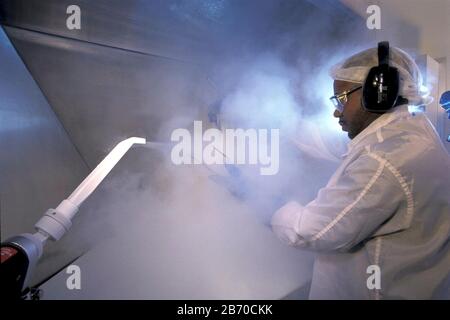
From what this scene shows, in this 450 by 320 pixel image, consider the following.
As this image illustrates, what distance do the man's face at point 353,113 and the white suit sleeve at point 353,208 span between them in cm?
16

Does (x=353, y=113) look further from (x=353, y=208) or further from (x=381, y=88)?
(x=353, y=208)

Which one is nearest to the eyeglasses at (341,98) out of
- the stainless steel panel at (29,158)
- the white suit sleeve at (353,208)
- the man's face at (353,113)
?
the man's face at (353,113)

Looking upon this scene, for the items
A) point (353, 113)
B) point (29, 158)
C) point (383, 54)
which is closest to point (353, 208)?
point (353, 113)

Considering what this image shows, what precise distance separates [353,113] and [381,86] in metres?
0.12

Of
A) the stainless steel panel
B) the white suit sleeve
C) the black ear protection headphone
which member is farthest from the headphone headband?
the stainless steel panel

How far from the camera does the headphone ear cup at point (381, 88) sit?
89 cm

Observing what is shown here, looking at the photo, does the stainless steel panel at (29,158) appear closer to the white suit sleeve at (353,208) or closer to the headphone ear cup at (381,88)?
the white suit sleeve at (353,208)

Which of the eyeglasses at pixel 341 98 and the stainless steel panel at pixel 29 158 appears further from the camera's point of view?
the eyeglasses at pixel 341 98

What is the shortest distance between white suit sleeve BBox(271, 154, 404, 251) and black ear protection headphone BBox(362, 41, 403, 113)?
5.6 inches

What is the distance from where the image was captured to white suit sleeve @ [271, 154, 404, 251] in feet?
2.70

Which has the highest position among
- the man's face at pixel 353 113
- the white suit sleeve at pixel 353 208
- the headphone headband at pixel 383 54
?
the headphone headband at pixel 383 54

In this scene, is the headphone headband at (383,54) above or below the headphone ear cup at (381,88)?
above

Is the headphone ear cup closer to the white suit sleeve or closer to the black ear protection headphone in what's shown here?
the black ear protection headphone

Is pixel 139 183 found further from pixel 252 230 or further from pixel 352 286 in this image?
pixel 352 286
